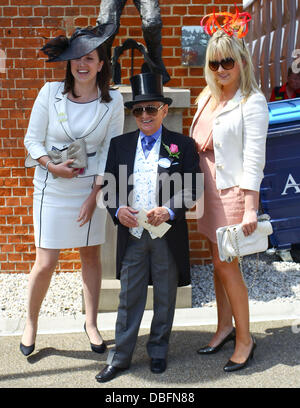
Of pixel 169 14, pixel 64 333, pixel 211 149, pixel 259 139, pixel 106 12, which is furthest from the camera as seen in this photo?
pixel 169 14

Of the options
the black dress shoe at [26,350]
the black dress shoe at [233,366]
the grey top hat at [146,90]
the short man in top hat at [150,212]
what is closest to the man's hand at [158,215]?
the short man in top hat at [150,212]

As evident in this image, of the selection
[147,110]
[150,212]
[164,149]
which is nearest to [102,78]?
[147,110]

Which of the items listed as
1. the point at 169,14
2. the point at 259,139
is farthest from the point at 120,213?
the point at 169,14

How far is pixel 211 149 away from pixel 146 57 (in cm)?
147

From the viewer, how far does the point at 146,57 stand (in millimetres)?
4082

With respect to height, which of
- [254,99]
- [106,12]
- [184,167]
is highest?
[106,12]

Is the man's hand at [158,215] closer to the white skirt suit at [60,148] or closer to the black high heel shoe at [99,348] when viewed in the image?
the white skirt suit at [60,148]

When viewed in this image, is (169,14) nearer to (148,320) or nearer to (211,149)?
(211,149)

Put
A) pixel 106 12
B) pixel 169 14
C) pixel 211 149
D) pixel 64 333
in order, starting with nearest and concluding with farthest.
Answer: pixel 211 149 → pixel 64 333 → pixel 106 12 → pixel 169 14

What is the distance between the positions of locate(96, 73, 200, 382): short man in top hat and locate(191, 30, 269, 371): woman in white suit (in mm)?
A: 153

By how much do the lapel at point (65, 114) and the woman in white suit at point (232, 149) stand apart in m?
0.56

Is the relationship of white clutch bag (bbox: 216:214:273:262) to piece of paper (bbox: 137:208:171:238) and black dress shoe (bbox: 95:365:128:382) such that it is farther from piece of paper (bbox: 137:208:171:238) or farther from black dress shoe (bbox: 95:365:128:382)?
black dress shoe (bbox: 95:365:128:382)

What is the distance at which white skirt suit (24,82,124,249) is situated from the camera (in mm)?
3035

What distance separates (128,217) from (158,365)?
35.1 inches
